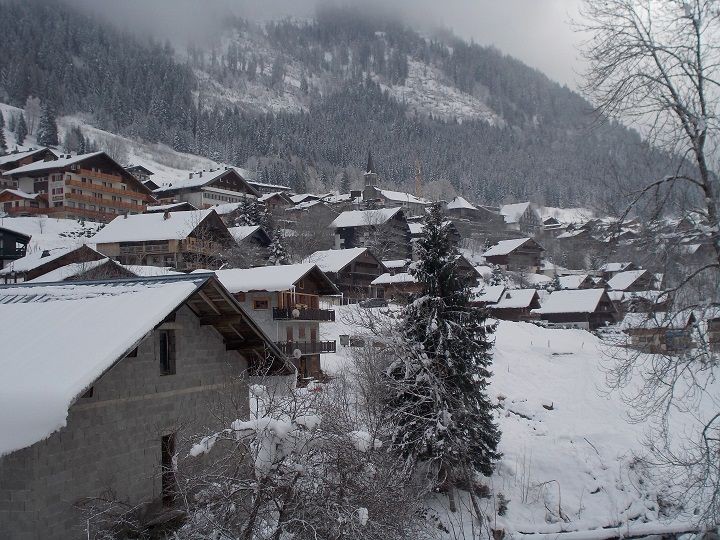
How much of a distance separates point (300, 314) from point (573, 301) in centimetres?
3709

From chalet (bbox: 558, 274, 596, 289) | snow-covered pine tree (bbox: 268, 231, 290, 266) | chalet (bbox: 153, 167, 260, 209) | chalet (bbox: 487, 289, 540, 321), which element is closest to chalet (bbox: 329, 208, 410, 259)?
chalet (bbox: 153, 167, 260, 209)

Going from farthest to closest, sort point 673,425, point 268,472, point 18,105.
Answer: point 18,105 → point 673,425 → point 268,472

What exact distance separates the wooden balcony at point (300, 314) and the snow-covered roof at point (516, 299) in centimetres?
2969

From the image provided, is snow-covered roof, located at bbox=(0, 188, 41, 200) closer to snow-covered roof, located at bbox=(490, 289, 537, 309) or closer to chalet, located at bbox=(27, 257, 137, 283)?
chalet, located at bbox=(27, 257, 137, 283)

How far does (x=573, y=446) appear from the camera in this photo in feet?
88.3

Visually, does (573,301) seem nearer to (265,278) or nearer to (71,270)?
(265,278)

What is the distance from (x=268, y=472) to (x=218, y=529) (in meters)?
1.06

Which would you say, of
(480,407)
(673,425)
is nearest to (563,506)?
(480,407)

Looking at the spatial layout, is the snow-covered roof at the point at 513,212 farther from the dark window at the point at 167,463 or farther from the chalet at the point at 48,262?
the dark window at the point at 167,463

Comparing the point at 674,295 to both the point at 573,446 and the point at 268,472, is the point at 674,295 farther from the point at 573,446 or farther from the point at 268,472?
the point at 573,446

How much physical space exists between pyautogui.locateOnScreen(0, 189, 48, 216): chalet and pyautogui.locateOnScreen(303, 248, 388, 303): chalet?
37377 mm

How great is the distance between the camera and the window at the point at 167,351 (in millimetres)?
14094

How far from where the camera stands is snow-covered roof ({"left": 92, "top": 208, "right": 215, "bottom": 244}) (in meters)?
55.1

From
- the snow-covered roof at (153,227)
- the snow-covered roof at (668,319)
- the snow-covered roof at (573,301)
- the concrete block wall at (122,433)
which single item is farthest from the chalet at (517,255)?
the snow-covered roof at (668,319)
